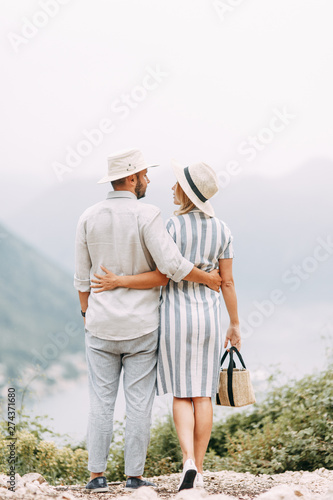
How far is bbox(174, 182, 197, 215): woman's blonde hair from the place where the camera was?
3.41 m

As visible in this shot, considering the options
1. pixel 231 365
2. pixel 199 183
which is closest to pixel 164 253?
pixel 199 183

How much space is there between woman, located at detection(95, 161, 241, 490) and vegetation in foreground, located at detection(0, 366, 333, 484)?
4.90 feet

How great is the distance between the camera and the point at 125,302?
3.28 m

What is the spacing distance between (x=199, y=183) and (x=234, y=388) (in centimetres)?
110

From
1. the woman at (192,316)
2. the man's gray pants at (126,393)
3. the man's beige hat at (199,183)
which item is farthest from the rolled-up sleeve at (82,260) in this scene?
the man's beige hat at (199,183)

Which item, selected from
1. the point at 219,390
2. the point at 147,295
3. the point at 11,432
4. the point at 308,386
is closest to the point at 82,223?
the point at 147,295

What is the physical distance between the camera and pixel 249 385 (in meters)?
3.48

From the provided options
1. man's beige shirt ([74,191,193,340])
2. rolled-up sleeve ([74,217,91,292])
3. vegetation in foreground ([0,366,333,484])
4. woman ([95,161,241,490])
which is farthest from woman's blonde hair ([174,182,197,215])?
vegetation in foreground ([0,366,333,484])

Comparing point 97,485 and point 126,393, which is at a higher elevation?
point 126,393

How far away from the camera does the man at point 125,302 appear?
327 centimetres

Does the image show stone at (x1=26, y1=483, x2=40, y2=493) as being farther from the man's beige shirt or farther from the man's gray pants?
the man's beige shirt

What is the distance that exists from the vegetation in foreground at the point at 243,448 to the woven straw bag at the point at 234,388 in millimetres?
1343

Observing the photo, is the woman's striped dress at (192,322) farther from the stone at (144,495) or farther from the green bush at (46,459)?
the green bush at (46,459)

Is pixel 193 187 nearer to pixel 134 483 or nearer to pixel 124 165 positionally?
pixel 124 165
